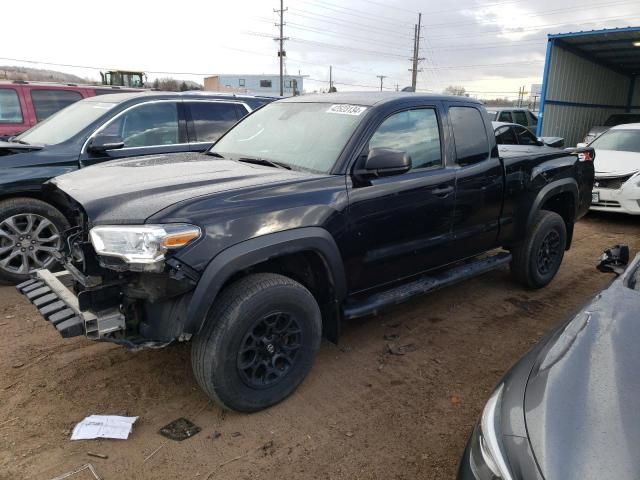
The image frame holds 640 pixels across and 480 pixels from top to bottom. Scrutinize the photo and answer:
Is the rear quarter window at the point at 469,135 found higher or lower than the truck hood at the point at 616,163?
higher

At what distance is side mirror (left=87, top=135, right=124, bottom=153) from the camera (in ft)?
16.4

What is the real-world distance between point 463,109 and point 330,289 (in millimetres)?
2113

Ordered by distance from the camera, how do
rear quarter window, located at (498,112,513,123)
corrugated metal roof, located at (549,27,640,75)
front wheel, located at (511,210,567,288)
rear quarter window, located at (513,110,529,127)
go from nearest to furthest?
front wheel, located at (511,210,567,288) → corrugated metal roof, located at (549,27,640,75) → rear quarter window, located at (498,112,513,123) → rear quarter window, located at (513,110,529,127)

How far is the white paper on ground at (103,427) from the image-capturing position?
2729 mm

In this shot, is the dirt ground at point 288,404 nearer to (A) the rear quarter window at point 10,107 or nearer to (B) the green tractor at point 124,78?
(A) the rear quarter window at point 10,107

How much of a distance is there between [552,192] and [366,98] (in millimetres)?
2370

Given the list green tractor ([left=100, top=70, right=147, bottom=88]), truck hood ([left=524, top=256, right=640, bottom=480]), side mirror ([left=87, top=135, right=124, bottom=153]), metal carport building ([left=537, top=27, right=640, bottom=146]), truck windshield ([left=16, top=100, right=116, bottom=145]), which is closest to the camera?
truck hood ([left=524, top=256, right=640, bottom=480])

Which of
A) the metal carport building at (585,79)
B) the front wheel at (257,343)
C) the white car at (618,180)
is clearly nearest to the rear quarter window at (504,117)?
the metal carport building at (585,79)

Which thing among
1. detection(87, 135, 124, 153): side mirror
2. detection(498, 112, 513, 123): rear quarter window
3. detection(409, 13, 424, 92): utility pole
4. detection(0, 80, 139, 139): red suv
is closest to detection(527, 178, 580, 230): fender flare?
detection(87, 135, 124, 153): side mirror

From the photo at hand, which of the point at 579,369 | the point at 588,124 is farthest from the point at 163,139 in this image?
the point at 588,124

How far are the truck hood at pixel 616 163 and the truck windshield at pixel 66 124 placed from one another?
770 centimetres

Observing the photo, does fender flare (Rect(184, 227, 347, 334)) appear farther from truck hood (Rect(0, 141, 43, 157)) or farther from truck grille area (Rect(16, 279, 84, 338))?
truck hood (Rect(0, 141, 43, 157))

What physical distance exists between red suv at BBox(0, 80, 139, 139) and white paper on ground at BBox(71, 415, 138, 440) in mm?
6307

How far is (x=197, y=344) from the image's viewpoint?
270 centimetres
